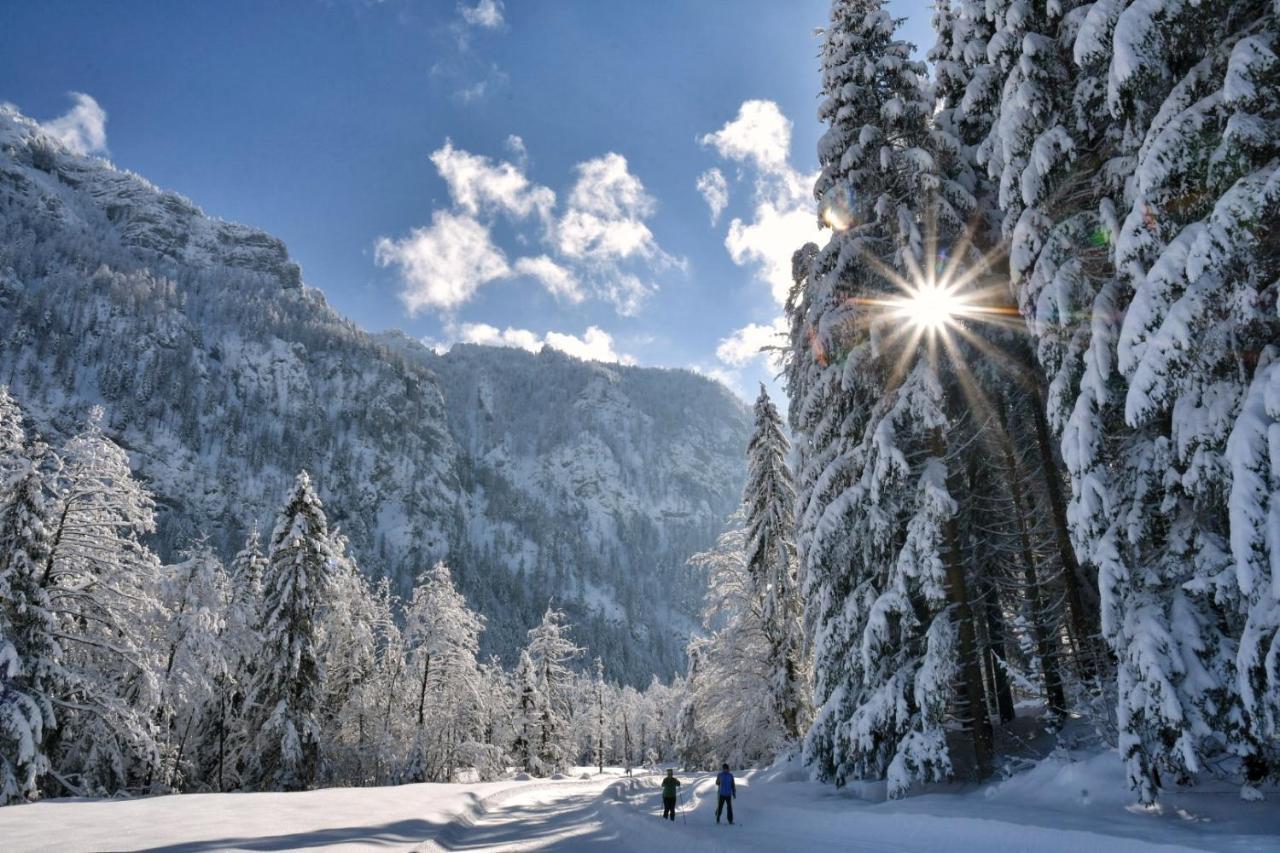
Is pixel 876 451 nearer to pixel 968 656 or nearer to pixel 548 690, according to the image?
pixel 968 656

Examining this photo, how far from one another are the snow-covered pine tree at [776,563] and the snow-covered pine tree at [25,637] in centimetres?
2009

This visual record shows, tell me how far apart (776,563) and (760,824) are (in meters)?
11.5

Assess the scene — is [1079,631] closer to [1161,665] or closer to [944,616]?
[944,616]

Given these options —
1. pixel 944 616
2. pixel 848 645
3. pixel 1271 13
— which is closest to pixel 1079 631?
pixel 944 616

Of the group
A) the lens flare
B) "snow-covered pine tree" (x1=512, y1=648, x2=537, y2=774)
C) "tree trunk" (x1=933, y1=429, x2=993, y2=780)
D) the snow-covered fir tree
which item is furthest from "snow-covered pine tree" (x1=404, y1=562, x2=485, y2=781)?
the lens flare

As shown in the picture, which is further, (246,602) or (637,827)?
(246,602)

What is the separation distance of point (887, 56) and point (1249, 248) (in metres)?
9.54

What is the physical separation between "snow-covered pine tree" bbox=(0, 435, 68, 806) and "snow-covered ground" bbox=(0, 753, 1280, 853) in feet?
7.70

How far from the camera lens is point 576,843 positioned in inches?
513

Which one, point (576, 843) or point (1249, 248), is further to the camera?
point (576, 843)

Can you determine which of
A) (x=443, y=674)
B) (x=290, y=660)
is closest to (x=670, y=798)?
(x=290, y=660)

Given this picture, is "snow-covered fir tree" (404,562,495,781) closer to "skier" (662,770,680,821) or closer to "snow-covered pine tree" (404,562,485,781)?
"snow-covered pine tree" (404,562,485,781)

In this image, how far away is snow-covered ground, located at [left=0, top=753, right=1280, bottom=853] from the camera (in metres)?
8.19

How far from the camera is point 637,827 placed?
15492 millimetres
